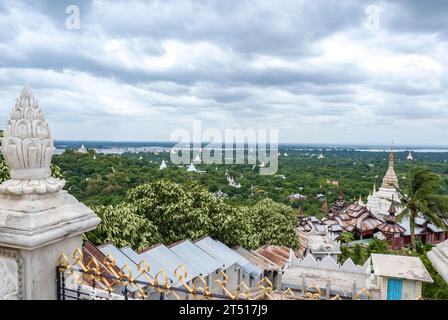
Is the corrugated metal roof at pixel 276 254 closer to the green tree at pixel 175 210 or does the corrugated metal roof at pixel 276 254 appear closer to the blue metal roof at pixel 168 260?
the green tree at pixel 175 210

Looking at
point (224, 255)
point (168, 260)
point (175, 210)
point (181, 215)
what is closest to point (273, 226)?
point (181, 215)

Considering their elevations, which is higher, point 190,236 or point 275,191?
point 190,236

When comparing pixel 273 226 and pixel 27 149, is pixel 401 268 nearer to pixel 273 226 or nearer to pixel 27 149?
pixel 27 149

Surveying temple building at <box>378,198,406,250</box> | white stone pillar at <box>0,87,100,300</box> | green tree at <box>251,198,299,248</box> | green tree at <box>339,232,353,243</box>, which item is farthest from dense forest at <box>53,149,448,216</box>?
white stone pillar at <box>0,87,100,300</box>

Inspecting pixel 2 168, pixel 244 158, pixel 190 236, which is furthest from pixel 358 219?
pixel 244 158
